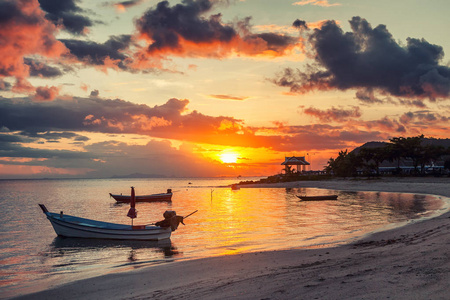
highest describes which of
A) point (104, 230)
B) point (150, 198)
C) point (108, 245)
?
point (104, 230)

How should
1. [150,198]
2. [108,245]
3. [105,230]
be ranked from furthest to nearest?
[150,198]
[105,230]
[108,245]

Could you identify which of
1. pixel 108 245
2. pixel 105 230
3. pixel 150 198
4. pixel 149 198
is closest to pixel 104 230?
pixel 105 230

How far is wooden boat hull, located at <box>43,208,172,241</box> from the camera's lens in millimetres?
25344

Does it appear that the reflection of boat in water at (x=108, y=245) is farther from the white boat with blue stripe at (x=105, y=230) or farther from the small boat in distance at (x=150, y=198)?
the small boat in distance at (x=150, y=198)

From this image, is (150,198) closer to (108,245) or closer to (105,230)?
(105,230)

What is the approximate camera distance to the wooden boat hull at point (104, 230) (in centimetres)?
2534

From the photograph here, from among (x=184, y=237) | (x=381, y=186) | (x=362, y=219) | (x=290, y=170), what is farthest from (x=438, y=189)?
(x=290, y=170)

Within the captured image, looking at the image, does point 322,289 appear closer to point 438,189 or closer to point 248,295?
point 248,295

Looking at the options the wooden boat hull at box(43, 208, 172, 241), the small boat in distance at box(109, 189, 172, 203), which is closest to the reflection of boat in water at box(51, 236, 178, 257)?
the wooden boat hull at box(43, 208, 172, 241)

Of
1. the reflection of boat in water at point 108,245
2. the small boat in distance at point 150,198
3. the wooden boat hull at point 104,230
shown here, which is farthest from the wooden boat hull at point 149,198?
the reflection of boat in water at point 108,245

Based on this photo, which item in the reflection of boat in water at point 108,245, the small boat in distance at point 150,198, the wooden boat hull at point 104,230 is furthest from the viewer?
the small boat in distance at point 150,198

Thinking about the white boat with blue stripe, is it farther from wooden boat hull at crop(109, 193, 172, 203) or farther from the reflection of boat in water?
wooden boat hull at crop(109, 193, 172, 203)

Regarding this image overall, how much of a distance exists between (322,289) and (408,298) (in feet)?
7.00

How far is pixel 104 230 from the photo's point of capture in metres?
26.3
